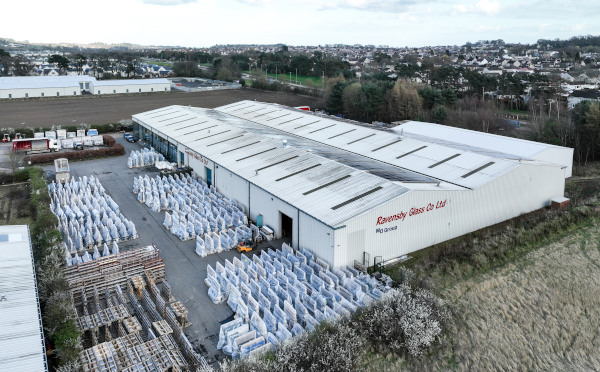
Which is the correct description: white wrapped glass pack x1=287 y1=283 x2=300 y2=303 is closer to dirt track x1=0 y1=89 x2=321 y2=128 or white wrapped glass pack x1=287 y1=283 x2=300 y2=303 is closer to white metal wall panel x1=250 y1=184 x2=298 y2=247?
white metal wall panel x1=250 y1=184 x2=298 y2=247

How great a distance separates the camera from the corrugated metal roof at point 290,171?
1708 centimetres

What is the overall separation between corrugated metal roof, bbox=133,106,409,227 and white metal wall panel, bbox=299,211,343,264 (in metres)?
0.30

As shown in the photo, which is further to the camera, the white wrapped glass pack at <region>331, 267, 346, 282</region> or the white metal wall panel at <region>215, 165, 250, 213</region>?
the white metal wall panel at <region>215, 165, 250, 213</region>

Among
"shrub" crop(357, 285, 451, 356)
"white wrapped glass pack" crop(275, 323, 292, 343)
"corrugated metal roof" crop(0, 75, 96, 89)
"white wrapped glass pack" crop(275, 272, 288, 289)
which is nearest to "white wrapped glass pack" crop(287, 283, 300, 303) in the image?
"white wrapped glass pack" crop(275, 272, 288, 289)

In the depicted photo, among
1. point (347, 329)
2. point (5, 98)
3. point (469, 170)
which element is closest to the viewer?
point (347, 329)

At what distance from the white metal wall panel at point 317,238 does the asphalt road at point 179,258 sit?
3.11 metres

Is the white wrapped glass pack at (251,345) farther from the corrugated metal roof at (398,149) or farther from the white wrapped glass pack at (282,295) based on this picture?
the corrugated metal roof at (398,149)

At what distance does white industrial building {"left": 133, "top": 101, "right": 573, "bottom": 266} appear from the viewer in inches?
658

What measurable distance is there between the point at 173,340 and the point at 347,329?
4.72 m

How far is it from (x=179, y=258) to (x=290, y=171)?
21.0 ft

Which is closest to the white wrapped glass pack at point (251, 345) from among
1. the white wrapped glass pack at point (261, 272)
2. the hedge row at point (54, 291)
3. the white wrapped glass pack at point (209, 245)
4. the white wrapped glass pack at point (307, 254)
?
the white wrapped glass pack at point (261, 272)

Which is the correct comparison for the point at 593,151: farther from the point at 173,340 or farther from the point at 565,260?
the point at 173,340

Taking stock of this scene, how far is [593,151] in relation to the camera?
31094mm

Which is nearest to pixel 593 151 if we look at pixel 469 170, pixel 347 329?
pixel 469 170
